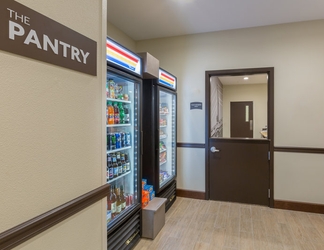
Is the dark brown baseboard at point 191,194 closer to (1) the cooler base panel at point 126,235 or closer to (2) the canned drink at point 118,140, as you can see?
(1) the cooler base panel at point 126,235

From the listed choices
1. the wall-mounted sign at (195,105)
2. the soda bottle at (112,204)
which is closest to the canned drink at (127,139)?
the soda bottle at (112,204)

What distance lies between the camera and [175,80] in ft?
12.3

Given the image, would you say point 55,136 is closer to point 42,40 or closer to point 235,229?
point 42,40

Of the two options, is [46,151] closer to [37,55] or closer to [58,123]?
[58,123]

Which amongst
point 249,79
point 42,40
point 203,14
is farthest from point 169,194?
point 249,79

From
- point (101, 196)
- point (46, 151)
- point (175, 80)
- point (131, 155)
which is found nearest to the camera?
point (46, 151)

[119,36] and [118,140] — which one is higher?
[119,36]

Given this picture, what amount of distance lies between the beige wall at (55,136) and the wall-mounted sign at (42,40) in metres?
0.03

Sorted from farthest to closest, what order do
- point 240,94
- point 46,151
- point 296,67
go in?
point 240,94
point 296,67
point 46,151

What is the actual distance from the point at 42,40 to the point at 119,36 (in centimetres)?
286

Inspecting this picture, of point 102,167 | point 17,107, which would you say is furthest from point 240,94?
point 17,107

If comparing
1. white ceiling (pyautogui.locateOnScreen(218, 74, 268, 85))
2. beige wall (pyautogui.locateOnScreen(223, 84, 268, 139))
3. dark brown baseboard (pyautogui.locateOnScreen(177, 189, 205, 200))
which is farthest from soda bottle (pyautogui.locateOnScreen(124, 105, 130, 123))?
beige wall (pyautogui.locateOnScreen(223, 84, 268, 139))

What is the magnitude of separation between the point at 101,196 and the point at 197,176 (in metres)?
2.67

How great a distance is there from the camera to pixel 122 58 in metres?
2.09
